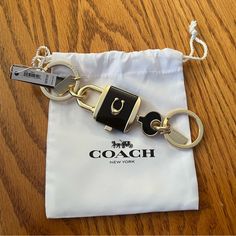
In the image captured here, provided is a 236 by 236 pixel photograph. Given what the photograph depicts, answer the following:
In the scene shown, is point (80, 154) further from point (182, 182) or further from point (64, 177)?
point (182, 182)

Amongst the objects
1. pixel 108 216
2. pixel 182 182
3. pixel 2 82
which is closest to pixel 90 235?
pixel 108 216

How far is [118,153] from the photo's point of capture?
53 cm

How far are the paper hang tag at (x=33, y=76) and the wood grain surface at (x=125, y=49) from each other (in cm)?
2

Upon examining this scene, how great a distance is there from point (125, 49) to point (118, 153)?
0.58 feet

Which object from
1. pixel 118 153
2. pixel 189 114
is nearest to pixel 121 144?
pixel 118 153

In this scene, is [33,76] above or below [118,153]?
above

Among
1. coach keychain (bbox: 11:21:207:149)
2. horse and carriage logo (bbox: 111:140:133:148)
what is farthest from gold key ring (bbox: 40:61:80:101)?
horse and carriage logo (bbox: 111:140:133:148)

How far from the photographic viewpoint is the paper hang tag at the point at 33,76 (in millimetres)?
541

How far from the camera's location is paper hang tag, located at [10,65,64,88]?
54cm

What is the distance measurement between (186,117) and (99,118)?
14 centimetres

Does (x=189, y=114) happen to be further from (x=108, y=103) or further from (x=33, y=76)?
(x=33, y=76)

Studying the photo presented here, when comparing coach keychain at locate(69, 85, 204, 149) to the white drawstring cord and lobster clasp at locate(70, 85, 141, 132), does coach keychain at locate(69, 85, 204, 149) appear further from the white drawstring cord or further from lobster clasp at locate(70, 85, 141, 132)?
the white drawstring cord

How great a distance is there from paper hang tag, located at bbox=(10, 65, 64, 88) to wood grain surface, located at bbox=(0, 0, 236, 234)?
23 mm

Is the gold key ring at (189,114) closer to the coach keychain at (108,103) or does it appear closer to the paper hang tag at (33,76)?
the coach keychain at (108,103)
